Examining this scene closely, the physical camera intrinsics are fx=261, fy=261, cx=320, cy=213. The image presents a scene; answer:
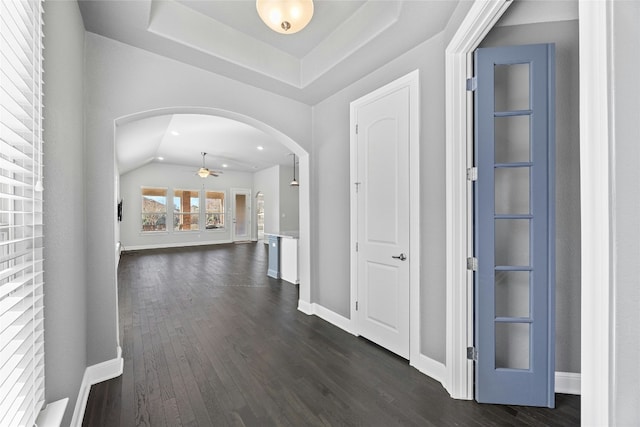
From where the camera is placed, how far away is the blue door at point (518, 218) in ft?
5.76

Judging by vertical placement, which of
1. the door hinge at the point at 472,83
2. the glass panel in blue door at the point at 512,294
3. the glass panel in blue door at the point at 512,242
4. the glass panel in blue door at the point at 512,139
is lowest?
the glass panel in blue door at the point at 512,294

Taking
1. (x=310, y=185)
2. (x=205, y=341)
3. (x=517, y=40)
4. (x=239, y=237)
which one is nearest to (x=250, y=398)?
(x=205, y=341)

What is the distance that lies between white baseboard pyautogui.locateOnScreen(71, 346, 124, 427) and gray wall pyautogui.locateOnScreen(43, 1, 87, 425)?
0.14 m

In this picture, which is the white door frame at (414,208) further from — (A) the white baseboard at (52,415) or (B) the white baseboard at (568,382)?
(A) the white baseboard at (52,415)

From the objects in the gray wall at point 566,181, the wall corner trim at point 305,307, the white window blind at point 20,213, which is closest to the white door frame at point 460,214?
the gray wall at point 566,181

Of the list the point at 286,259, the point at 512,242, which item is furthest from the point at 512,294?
the point at 286,259

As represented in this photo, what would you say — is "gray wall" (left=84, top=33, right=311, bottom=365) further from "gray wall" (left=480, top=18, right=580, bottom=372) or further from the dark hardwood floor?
"gray wall" (left=480, top=18, right=580, bottom=372)

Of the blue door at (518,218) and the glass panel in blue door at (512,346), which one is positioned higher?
the blue door at (518,218)

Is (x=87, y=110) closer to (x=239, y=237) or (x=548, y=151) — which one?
(x=548, y=151)

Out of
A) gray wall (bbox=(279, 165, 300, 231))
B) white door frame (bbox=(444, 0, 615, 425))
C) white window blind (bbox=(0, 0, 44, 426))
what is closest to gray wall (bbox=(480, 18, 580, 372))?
white door frame (bbox=(444, 0, 615, 425))

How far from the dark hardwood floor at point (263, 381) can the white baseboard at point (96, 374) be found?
0.05m

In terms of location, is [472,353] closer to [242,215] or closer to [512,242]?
[512,242]

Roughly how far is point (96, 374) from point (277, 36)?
3373 mm

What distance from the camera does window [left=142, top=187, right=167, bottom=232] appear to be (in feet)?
30.3
